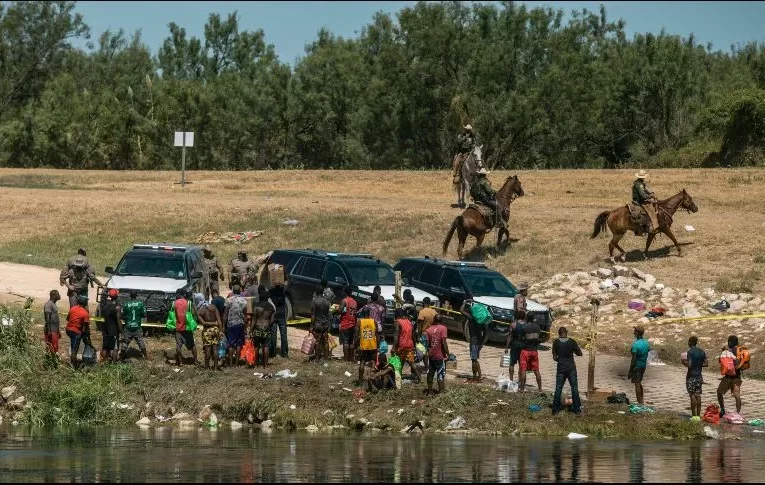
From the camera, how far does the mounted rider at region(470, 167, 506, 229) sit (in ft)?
123

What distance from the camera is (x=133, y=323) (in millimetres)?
25219

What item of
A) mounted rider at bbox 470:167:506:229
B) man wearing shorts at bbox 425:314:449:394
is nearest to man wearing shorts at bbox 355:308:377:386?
man wearing shorts at bbox 425:314:449:394

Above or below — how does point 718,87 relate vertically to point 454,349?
above

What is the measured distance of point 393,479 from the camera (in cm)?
1655

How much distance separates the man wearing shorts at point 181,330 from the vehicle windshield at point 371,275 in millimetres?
5024

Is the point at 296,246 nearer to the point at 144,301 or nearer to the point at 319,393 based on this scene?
the point at 144,301

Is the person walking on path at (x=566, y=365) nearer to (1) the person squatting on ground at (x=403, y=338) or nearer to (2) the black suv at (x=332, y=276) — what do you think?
(1) the person squatting on ground at (x=403, y=338)

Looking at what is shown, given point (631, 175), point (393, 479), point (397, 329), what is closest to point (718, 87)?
point (631, 175)

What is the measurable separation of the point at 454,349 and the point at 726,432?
8.18m

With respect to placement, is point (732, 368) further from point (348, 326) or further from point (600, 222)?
point (600, 222)

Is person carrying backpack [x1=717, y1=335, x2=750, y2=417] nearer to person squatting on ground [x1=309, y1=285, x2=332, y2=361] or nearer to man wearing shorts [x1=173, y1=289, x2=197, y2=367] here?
person squatting on ground [x1=309, y1=285, x2=332, y2=361]

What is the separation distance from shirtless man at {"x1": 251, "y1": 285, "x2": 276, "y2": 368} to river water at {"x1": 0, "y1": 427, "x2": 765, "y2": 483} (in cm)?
303

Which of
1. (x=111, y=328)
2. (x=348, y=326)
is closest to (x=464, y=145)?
(x=348, y=326)

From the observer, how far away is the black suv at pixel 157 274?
90.7ft
